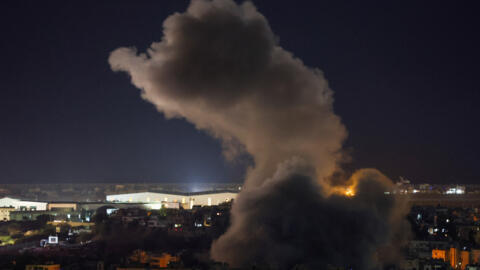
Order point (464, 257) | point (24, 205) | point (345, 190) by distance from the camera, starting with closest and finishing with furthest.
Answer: point (464, 257), point (345, 190), point (24, 205)

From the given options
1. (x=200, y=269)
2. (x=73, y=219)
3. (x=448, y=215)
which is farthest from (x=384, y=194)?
(x=73, y=219)

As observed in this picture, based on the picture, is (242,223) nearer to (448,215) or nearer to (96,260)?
(96,260)

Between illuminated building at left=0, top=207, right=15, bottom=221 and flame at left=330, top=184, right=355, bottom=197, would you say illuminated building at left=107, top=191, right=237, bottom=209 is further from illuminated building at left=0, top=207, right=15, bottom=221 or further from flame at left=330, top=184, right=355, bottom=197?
flame at left=330, top=184, right=355, bottom=197

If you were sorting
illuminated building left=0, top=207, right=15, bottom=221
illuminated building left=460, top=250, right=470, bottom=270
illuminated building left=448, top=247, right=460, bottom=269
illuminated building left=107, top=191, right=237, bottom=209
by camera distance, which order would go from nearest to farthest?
illuminated building left=448, top=247, right=460, bottom=269 < illuminated building left=460, top=250, right=470, bottom=270 < illuminated building left=0, top=207, right=15, bottom=221 < illuminated building left=107, top=191, right=237, bottom=209

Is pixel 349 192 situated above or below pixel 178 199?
below

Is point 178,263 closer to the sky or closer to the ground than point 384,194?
closer to the ground

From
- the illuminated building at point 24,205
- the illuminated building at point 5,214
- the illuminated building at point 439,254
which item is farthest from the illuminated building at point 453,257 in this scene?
the illuminated building at point 24,205

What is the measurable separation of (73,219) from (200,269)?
2960cm

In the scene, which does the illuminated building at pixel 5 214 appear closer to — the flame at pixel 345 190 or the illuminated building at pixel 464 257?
the flame at pixel 345 190

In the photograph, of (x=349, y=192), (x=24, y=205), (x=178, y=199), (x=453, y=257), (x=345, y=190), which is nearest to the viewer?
(x=453, y=257)

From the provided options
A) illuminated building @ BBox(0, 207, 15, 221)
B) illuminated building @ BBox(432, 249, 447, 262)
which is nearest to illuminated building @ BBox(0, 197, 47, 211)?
illuminated building @ BBox(0, 207, 15, 221)

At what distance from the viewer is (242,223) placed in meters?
28.5

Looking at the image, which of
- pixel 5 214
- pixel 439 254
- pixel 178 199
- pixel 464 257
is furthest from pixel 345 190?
pixel 178 199

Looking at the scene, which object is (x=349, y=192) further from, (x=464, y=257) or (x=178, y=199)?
(x=178, y=199)
